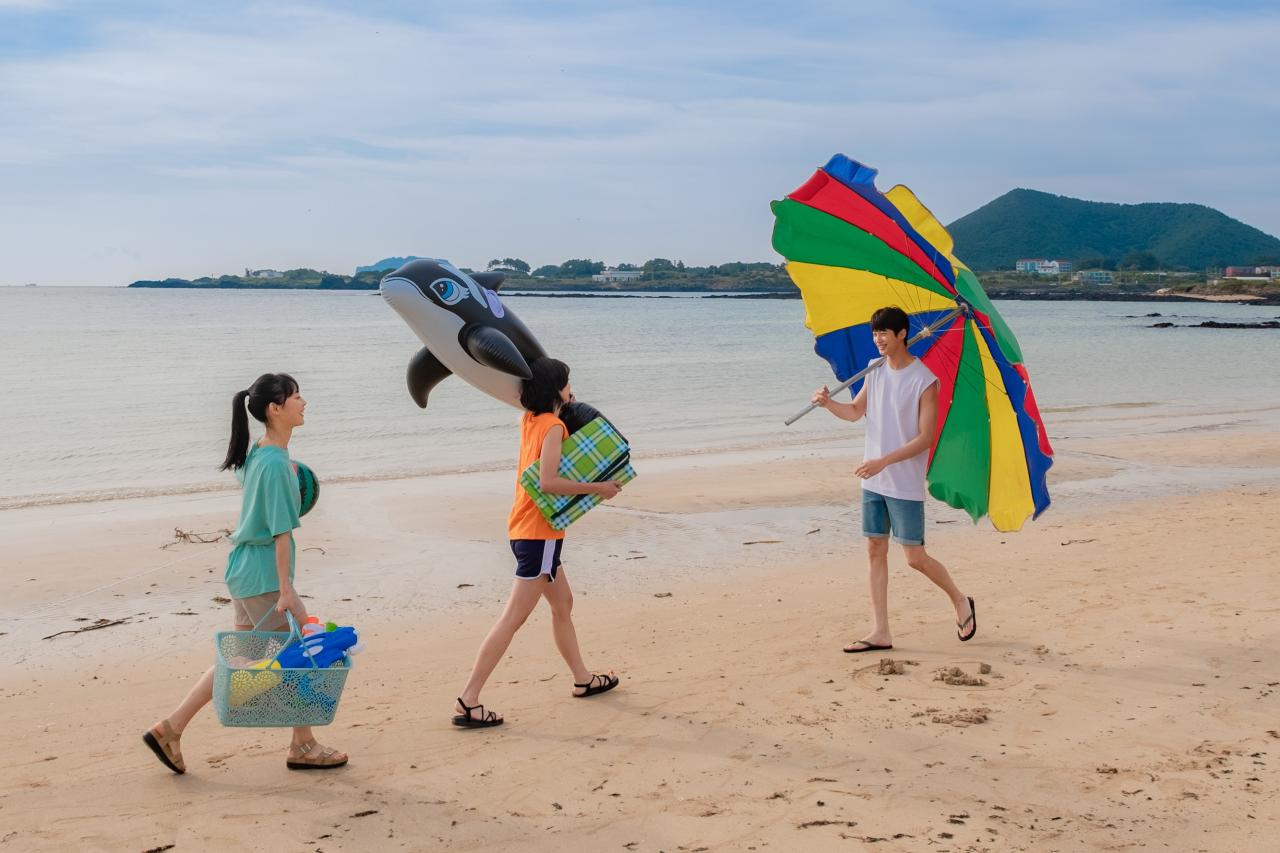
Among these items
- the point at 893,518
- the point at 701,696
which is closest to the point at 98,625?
the point at 701,696

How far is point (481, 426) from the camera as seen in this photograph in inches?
792

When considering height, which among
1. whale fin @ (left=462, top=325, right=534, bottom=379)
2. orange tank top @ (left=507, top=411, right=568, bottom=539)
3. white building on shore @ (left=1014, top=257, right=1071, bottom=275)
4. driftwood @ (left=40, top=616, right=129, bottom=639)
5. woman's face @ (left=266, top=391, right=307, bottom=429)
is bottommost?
driftwood @ (left=40, top=616, right=129, bottom=639)

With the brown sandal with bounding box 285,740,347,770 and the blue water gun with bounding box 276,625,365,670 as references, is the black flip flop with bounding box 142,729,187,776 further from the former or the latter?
the blue water gun with bounding box 276,625,365,670

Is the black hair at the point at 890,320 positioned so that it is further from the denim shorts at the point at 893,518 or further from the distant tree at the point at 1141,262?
the distant tree at the point at 1141,262

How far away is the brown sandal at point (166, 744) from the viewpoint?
466cm

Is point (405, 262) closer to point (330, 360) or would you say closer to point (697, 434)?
point (697, 434)

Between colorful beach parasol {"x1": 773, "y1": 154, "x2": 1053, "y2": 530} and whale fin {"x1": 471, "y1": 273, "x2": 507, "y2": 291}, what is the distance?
163 centimetres

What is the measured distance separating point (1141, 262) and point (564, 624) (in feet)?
640

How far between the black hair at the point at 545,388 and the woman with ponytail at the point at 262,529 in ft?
3.55

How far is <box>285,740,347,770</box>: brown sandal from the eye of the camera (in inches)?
188

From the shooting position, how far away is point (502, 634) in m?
5.39

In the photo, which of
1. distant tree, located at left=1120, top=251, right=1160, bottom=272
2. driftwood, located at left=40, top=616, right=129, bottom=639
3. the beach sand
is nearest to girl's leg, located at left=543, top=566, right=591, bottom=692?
the beach sand

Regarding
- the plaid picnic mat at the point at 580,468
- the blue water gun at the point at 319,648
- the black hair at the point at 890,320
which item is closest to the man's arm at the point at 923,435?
the black hair at the point at 890,320

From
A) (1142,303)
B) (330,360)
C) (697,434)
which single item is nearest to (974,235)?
(1142,303)
